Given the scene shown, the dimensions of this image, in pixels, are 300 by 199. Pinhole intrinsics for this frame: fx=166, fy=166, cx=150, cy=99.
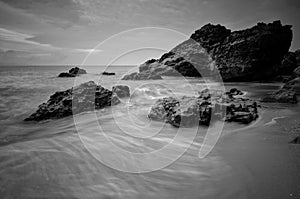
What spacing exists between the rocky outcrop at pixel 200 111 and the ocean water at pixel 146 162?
292mm

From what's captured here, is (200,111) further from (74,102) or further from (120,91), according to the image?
(120,91)

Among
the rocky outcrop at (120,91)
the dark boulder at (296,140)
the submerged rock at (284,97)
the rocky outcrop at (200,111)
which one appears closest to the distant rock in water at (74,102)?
the rocky outcrop at (120,91)

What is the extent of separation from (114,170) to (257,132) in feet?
11.4

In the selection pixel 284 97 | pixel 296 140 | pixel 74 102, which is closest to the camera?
pixel 296 140

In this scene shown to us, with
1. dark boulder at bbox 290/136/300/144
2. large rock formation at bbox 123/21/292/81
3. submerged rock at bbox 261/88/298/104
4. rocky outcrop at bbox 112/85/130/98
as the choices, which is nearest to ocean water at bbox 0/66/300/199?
dark boulder at bbox 290/136/300/144

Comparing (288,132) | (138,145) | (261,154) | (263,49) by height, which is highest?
(263,49)

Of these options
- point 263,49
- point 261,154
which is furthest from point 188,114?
point 263,49

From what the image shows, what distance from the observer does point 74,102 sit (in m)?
6.39

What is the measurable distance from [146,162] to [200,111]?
2451 mm

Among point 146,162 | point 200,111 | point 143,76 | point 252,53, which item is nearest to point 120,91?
point 200,111

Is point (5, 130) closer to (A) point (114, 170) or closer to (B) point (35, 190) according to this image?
(B) point (35, 190)

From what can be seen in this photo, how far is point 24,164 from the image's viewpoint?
2.95 meters

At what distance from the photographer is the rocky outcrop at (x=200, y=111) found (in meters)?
4.64

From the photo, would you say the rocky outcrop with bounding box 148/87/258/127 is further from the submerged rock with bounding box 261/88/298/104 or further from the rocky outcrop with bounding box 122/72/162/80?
the rocky outcrop with bounding box 122/72/162/80
